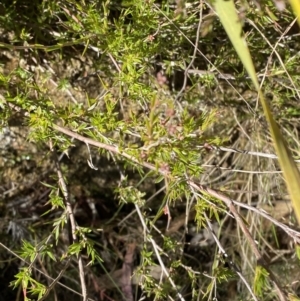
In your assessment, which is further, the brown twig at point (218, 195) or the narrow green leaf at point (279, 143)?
the brown twig at point (218, 195)

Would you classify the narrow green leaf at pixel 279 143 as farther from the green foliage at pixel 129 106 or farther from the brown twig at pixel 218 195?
the brown twig at pixel 218 195

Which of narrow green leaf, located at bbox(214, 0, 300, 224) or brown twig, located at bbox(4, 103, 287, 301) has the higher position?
narrow green leaf, located at bbox(214, 0, 300, 224)

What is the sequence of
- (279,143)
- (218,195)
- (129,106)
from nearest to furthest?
(279,143) → (218,195) → (129,106)

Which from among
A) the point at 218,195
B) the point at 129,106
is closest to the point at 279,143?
the point at 218,195

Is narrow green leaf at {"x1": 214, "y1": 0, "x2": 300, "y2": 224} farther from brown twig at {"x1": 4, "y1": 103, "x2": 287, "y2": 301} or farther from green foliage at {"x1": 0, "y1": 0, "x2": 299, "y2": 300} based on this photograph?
brown twig at {"x1": 4, "y1": 103, "x2": 287, "y2": 301}

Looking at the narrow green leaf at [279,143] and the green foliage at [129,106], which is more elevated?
the narrow green leaf at [279,143]

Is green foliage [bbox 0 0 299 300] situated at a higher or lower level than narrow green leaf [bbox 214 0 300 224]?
lower

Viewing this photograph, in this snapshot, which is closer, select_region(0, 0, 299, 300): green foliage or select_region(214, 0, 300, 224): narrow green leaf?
select_region(214, 0, 300, 224): narrow green leaf

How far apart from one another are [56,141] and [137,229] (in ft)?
2.33

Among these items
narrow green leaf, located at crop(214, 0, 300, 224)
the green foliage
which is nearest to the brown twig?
the green foliage

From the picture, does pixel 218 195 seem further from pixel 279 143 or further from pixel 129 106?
pixel 129 106

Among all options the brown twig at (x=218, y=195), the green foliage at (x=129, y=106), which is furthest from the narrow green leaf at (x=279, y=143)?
the brown twig at (x=218, y=195)

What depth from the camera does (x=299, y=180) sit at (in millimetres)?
646

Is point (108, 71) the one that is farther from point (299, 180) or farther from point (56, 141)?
point (299, 180)
